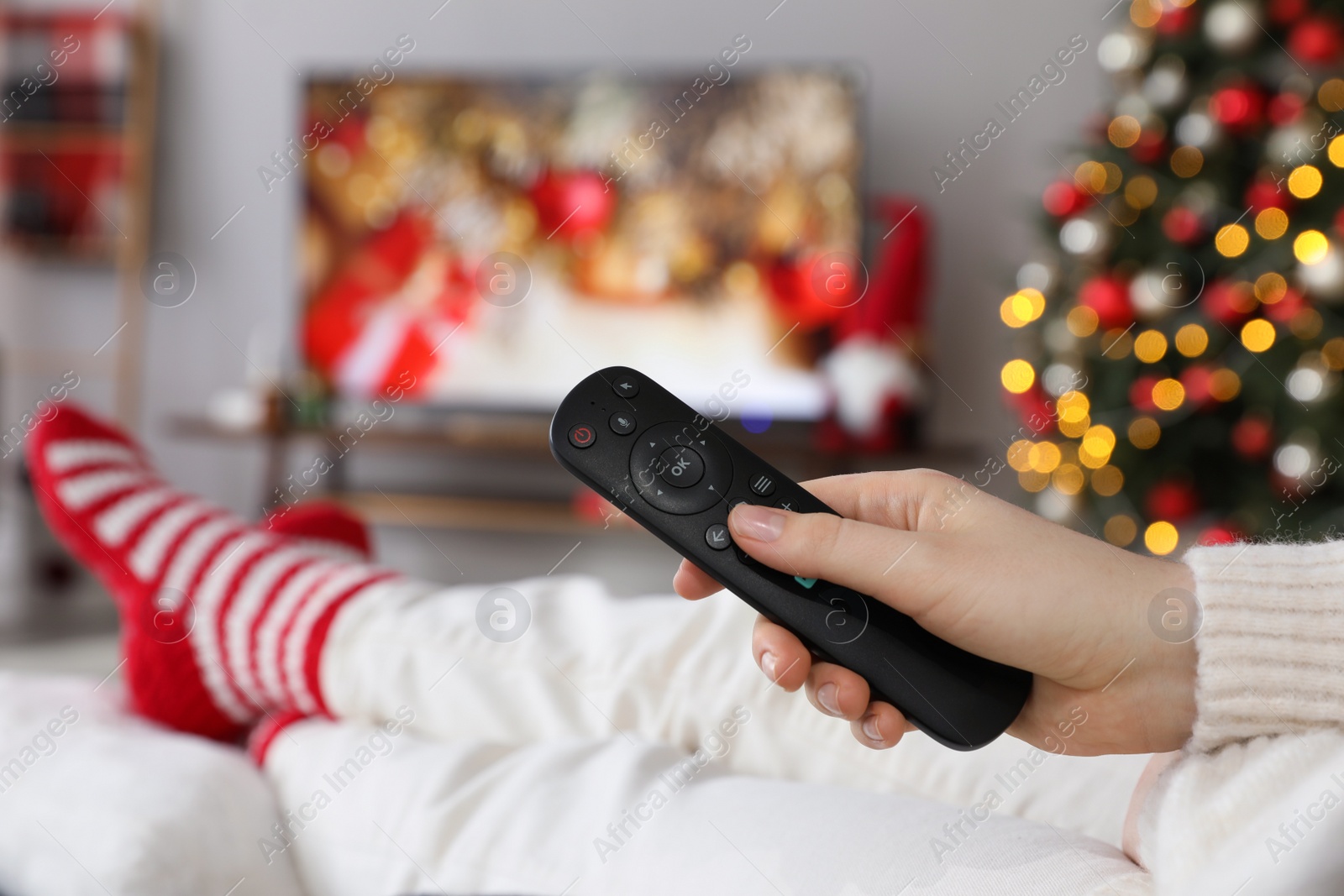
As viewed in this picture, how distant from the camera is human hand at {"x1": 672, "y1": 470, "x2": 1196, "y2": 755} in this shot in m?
0.37

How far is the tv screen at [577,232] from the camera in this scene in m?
1.85

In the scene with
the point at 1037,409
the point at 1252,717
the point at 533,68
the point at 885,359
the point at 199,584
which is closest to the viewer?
the point at 1252,717

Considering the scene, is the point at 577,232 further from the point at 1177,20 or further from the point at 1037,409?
the point at 1177,20

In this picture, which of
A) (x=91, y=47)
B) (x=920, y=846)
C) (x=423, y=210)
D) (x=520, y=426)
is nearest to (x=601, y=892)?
(x=920, y=846)

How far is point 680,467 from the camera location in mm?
432

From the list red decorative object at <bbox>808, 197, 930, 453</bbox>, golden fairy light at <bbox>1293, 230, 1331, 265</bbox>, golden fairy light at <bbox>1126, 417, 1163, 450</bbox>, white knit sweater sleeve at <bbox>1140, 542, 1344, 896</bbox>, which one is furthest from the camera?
red decorative object at <bbox>808, 197, 930, 453</bbox>

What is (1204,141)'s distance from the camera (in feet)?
4.44

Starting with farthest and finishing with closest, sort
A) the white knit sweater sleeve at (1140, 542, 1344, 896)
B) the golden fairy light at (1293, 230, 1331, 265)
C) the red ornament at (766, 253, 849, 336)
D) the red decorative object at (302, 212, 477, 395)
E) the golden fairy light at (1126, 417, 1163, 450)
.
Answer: the red decorative object at (302, 212, 477, 395)
the red ornament at (766, 253, 849, 336)
the golden fairy light at (1126, 417, 1163, 450)
the golden fairy light at (1293, 230, 1331, 265)
the white knit sweater sleeve at (1140, 542, 1344, 896)

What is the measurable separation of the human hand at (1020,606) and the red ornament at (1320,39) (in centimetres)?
118

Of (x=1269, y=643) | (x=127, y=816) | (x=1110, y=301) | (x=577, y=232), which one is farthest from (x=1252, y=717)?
(x=577, y=232)

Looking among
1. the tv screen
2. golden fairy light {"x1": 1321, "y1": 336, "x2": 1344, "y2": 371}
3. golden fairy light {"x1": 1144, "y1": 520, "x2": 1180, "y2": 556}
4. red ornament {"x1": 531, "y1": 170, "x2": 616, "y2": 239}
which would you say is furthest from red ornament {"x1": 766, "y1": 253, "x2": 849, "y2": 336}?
golden fairy light {"x1": 1321, "y1": 336, "x2": 1344, "y2": 371}

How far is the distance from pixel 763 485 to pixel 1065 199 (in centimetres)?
123

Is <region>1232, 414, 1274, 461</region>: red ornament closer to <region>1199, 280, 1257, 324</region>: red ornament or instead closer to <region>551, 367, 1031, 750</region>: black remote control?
<region>1199, 280, 1257, 324</region>: red ornament

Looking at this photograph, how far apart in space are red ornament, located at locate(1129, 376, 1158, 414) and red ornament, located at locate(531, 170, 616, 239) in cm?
101
